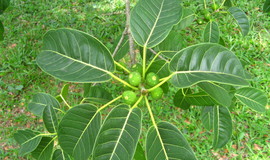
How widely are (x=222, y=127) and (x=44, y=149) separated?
80 cm

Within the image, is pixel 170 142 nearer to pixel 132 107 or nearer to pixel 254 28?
pixel 132 107

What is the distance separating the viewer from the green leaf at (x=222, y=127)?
1.03m

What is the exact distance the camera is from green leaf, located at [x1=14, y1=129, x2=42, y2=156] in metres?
0.96

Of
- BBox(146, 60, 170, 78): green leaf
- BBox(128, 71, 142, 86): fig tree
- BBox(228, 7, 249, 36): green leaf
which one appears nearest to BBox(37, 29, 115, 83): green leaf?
BBox(128, 71, 142, 86): fig tree

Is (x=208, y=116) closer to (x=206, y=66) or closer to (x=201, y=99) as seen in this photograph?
(x=201, y=99)

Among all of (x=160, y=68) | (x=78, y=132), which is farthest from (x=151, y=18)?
(x=78, y=132)

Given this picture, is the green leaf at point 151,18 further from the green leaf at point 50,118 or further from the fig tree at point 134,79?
the green leaf at point 50,118

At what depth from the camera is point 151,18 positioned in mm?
866

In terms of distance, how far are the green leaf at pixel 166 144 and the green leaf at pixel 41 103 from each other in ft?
1.89

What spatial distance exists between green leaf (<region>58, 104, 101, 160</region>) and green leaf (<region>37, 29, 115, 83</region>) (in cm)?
13

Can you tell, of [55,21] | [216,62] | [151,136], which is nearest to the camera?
[216,62]

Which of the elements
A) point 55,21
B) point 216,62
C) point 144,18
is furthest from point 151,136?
point 55,21

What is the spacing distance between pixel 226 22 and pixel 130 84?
119 inches

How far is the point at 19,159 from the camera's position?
2.32 m
